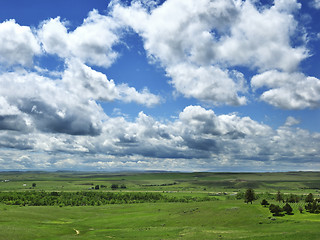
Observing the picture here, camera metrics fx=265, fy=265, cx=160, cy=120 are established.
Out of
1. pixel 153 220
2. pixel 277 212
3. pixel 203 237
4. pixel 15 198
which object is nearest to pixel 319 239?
pixel 203 237

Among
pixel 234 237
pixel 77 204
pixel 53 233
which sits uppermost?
pixel 234 237

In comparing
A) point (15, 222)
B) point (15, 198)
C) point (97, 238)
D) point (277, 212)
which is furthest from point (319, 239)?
point (15, 198)

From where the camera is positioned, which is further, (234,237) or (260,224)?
(260,224)

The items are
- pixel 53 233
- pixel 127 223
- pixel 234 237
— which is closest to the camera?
pixel 234 237

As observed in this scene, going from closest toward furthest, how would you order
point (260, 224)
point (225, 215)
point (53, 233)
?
point (260, 224), point (53, 233), point (225, 215)

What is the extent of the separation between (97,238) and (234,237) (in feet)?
111

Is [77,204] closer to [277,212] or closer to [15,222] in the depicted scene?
[15,222]

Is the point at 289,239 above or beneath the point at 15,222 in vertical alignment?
above

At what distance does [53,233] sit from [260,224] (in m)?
59.5

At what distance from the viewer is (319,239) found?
4756cm

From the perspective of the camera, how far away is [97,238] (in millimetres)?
67062

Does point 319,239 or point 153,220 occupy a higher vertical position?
point 319,239

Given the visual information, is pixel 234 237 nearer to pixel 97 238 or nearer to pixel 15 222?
pixel 97 238

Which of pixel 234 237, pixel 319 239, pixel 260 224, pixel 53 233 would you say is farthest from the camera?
pixel 53 233
